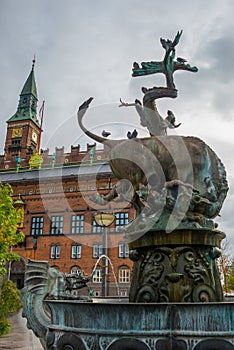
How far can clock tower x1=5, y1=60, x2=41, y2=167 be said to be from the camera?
64438mm

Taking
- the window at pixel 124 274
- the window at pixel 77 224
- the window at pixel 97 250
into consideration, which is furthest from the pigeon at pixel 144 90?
the window at pixel 77 224

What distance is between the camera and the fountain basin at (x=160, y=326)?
11.2 ft

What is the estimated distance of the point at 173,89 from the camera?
6.08 m

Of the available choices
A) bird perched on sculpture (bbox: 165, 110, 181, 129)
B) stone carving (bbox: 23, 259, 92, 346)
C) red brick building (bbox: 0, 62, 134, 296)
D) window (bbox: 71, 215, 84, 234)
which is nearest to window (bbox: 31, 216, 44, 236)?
red brick building (bbox: 0, 62, 134, 296)

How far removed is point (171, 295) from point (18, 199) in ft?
131

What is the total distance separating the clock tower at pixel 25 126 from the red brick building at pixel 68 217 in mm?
16154

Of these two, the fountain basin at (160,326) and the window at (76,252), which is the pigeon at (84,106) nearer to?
the fountain basin at (160,326)

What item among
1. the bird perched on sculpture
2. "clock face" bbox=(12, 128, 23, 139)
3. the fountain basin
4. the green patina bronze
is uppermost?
"clock face" bbox=(12, 128, 23, 139)

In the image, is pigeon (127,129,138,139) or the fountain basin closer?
the fountain basin

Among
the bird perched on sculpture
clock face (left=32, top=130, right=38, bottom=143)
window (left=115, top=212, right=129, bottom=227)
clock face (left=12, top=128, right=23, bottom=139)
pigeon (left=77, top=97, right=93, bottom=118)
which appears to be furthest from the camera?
clock face (left=32, top=130, right=38, bottom=143)

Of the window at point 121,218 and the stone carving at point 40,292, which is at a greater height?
the window at point 121,218

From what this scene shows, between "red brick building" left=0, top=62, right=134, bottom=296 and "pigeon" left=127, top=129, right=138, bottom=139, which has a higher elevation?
"red brick building" left=0, top=62, right=134, bottom=296

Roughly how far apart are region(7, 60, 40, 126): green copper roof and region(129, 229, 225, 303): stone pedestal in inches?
2560

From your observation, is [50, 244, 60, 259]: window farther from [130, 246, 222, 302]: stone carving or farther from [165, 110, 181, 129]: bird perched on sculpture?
[130, 246, 222, 302]: stone carving
